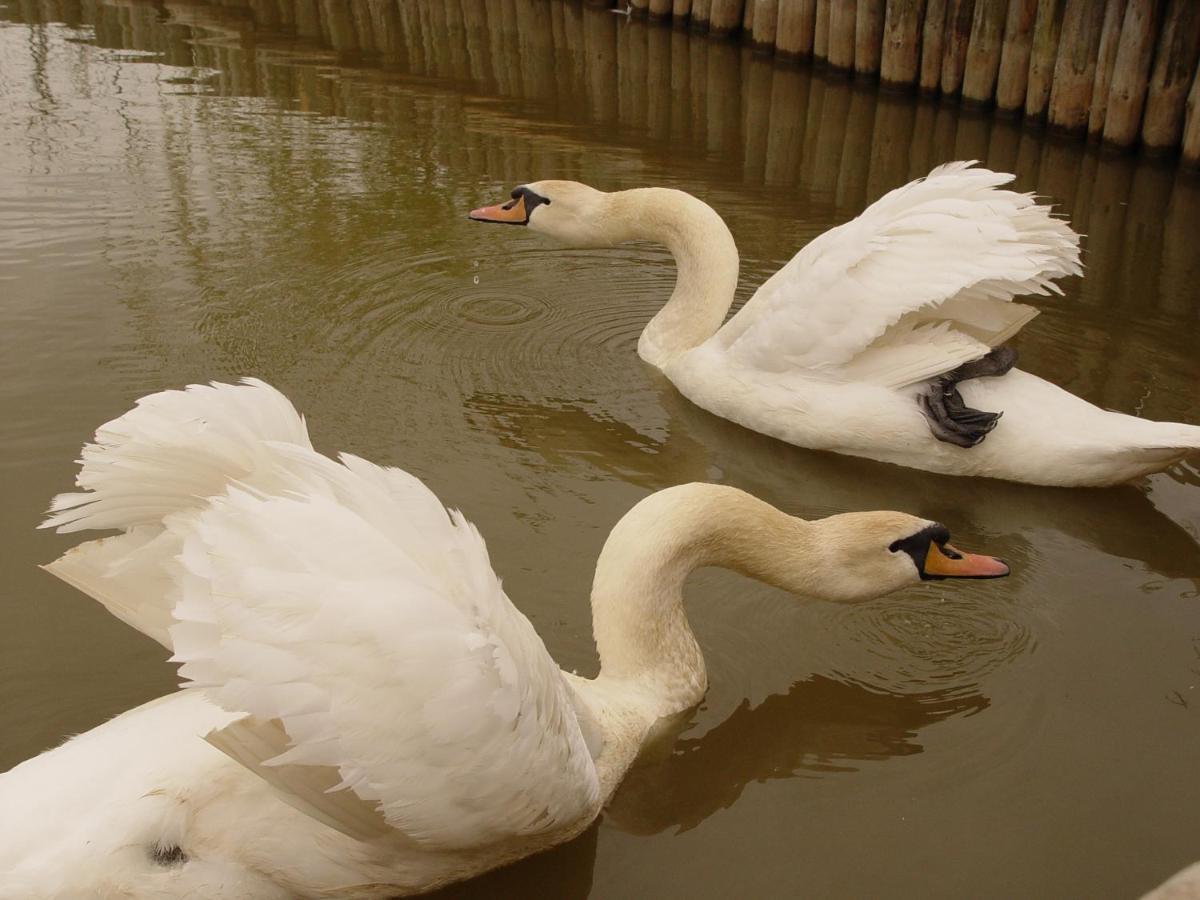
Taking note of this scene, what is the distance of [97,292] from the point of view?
7.05 metres

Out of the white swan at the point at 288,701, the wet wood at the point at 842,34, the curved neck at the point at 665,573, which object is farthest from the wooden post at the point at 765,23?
the white swan at the point at 288,701

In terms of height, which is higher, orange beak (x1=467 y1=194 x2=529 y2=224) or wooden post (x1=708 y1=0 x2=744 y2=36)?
wooden post (x1=708 y1=0 x2=744 y2=36)

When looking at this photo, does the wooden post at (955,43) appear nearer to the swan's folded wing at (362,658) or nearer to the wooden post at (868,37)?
the wooden post at (868,37)

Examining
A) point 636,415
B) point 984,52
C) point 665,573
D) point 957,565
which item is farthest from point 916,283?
point 984,52

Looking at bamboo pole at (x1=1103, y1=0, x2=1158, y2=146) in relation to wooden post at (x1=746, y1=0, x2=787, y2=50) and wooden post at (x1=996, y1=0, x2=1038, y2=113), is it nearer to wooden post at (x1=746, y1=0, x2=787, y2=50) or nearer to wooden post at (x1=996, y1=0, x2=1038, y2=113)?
wooden post at (x1=996, y1=0, x2=1038, y2=113)

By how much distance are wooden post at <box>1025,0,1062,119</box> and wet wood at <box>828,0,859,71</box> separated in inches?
91.5

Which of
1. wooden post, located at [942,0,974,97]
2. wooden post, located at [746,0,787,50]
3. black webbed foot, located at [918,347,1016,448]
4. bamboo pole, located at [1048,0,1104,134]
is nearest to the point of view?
black webbed foot, located at [918,347,1016,448]

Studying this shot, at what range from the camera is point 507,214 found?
7355 millimetres

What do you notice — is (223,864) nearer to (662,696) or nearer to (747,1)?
(662,696)

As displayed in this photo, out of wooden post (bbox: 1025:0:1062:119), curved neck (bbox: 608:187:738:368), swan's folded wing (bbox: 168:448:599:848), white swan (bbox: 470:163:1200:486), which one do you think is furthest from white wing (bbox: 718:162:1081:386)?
wooden post (bbox: 1025:0:1062:119)

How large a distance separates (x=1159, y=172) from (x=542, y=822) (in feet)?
32.9

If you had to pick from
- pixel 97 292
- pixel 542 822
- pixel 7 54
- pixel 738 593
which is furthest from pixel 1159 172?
pixel 7 54

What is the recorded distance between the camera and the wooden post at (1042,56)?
1154cm

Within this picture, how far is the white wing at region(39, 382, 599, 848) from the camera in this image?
2.74 metres
